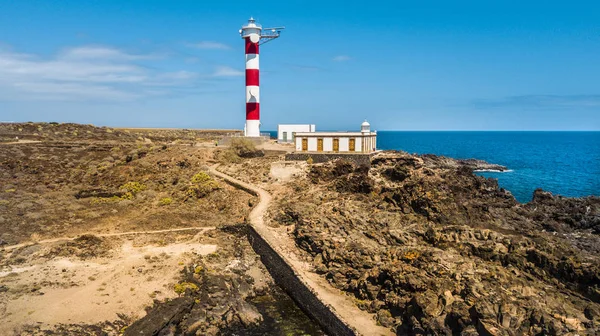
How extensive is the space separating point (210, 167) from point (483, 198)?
2371cm

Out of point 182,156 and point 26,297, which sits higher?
point 182,156

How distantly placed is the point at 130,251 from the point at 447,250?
55.1 ft

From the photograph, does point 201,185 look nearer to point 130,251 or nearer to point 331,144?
point 130,251

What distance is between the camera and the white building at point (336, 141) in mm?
40750

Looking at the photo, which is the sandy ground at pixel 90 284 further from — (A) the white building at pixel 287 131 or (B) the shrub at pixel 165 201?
(A) the white building at pixel 287 131

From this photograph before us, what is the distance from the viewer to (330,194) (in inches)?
1199

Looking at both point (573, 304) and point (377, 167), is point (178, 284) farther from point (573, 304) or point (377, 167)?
point (377, 167)

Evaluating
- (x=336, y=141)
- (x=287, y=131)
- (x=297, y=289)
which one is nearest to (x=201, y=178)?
(x=336, y=141)

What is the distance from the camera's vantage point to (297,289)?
2022 cm

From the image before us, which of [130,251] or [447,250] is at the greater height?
[447,250]

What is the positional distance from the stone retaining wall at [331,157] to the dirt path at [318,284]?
11.0 metres

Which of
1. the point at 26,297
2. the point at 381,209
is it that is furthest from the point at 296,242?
the point at 26,297

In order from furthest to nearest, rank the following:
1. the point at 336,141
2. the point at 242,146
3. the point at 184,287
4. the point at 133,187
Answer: the point at 242,146
the point at 336,141
the point at 133,187
the point at 184,287

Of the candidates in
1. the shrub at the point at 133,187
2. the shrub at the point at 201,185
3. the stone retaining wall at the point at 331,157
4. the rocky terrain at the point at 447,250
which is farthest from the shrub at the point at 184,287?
the stone retaining wall at the point at 331,157
